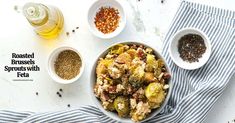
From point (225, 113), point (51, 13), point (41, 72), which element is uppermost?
point (51, 13)

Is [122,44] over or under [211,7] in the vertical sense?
under

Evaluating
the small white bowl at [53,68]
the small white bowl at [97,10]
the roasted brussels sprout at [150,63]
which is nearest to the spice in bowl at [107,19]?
the small white bowl at [97,10]

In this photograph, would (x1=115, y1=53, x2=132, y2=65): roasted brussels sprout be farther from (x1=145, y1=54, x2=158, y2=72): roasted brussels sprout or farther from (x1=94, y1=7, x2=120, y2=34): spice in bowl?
(x1=94, y1=7, x2=120, y2=34): spice in bowl

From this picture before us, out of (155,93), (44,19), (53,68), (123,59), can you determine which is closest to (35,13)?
(44,19)

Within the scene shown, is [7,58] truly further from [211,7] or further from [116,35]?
[211,7]

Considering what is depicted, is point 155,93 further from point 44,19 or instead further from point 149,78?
point 44,19

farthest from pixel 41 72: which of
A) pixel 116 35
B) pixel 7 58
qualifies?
pixel 116 35
